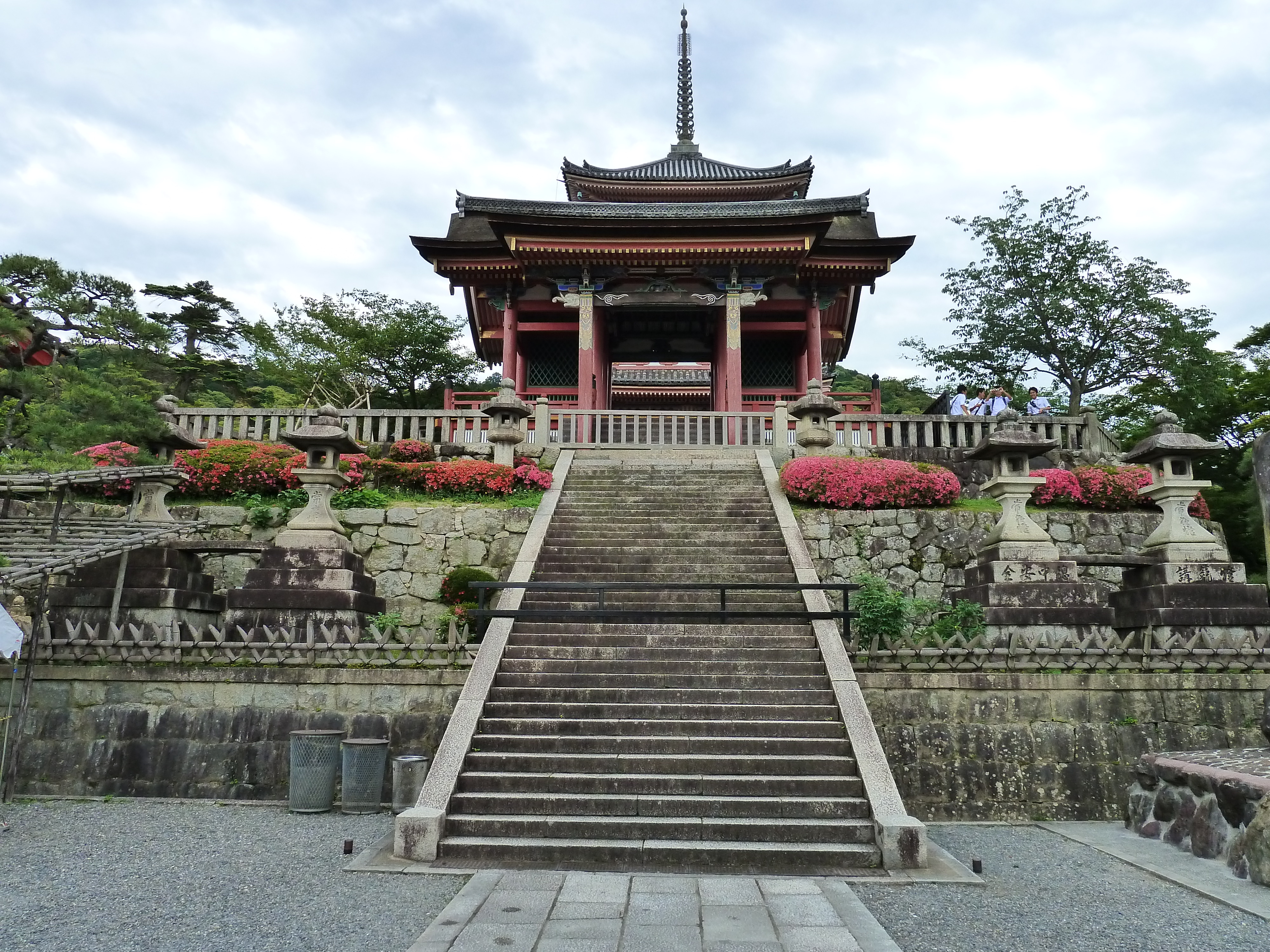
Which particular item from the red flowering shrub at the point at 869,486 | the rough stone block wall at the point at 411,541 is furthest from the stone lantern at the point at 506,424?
the red flowering shrub at the point at 869,486

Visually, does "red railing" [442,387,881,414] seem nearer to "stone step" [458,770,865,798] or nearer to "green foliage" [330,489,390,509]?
"green foliage" [330,489,390,509]

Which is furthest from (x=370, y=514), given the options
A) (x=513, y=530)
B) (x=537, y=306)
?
(x=537, y=306)

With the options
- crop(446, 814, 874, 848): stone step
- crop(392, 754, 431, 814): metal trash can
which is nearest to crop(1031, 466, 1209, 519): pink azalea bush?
crop(446, 814, 874, 848): stone step

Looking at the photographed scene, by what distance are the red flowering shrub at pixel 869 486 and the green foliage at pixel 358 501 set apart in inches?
247

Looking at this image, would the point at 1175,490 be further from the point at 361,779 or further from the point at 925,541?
the point at 361,779

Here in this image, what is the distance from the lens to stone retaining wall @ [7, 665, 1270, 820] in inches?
279

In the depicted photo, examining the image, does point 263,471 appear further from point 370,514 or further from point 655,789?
point 655,789

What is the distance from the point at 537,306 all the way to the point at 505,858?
15857 millimetres

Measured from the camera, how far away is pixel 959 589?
934 cm

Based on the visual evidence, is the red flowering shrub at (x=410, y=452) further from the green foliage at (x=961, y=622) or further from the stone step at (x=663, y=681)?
the green foliage at (x=961, y=622)

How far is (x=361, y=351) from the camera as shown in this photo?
2253 centimetres

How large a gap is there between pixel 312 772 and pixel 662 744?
326 cm

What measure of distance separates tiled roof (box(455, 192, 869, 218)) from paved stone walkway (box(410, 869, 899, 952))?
566 inches

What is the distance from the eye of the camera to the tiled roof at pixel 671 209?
16.5 meters
